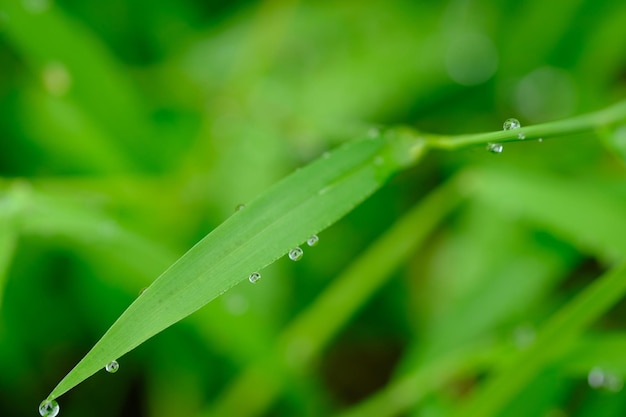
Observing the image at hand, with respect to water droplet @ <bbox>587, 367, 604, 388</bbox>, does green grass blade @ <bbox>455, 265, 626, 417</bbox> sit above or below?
above

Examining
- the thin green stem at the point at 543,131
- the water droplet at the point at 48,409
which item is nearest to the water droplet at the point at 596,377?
the thin green stem at the point at 543,131

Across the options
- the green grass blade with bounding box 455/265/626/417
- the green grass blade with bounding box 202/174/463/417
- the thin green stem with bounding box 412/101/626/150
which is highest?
the green grass blade with bounding box 202/174/463/417

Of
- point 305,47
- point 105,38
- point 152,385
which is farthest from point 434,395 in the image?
point 105,38

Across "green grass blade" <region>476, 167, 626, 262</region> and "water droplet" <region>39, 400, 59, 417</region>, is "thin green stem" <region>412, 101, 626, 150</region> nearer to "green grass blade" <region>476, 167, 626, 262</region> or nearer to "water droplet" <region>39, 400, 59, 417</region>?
"green grass blade" <region>476, 167, 626, 262</region>

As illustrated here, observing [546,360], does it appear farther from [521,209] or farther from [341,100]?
Answer: [341,100]

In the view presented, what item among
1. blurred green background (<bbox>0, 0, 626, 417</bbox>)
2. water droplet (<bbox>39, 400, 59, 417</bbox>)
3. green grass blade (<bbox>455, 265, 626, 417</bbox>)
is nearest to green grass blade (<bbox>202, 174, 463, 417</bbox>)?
blurred green background (<bbox>0, 0, 626, 417</bbox>)

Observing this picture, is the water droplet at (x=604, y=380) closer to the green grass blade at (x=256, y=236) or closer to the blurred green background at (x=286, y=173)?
the blurred green background at (x=286, y=173)

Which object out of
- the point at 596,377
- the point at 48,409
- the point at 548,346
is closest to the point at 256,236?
the point at 48,409
